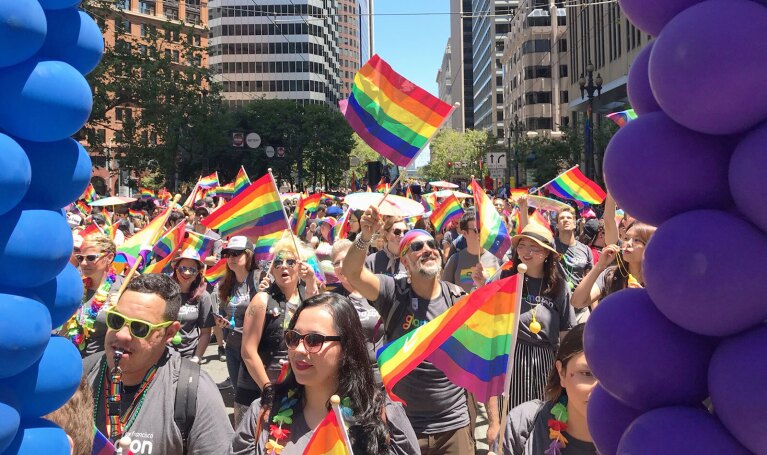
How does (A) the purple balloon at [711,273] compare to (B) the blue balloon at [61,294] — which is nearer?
(A) the purple balloon at [711,273]

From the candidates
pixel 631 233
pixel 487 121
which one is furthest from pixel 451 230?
pixel 487 121

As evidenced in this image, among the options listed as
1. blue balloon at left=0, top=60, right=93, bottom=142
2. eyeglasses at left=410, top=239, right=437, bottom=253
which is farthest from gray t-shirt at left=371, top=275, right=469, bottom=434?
blue balloon at left=0, top=60, right=93, bottom=142

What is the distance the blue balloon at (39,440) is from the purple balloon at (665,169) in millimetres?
1771

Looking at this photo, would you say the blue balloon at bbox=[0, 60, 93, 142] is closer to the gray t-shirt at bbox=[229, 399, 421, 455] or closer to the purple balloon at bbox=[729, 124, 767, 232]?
the gray t-shirt at bbox=[229, 399, 421, 455]

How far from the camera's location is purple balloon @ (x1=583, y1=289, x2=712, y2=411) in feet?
5.66

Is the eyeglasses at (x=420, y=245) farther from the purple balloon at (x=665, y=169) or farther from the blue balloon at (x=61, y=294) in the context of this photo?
the purple balloon at (x=665, y=169)

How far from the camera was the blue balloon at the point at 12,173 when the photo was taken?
2.03m

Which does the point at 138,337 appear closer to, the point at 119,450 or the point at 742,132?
the point at 119,450

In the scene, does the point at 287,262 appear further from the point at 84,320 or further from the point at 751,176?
the point at 751,176

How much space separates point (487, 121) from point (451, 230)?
363 ft

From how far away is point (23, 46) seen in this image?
2.12 m

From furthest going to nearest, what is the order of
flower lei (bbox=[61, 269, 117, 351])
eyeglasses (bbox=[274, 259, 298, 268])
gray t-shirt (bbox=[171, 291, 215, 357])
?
gray t-shirt (bbox=[171, 291, 215, 357]) → eyeglasses (bbox=[274, 259, 298, 268]) → flower lei (bbox=[61, 269, 117, 351])

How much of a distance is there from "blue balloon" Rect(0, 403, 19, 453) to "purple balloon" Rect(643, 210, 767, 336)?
5.71ft

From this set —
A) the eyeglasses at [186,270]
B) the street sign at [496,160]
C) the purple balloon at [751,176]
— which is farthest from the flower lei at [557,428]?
the street sign at [496,160]
